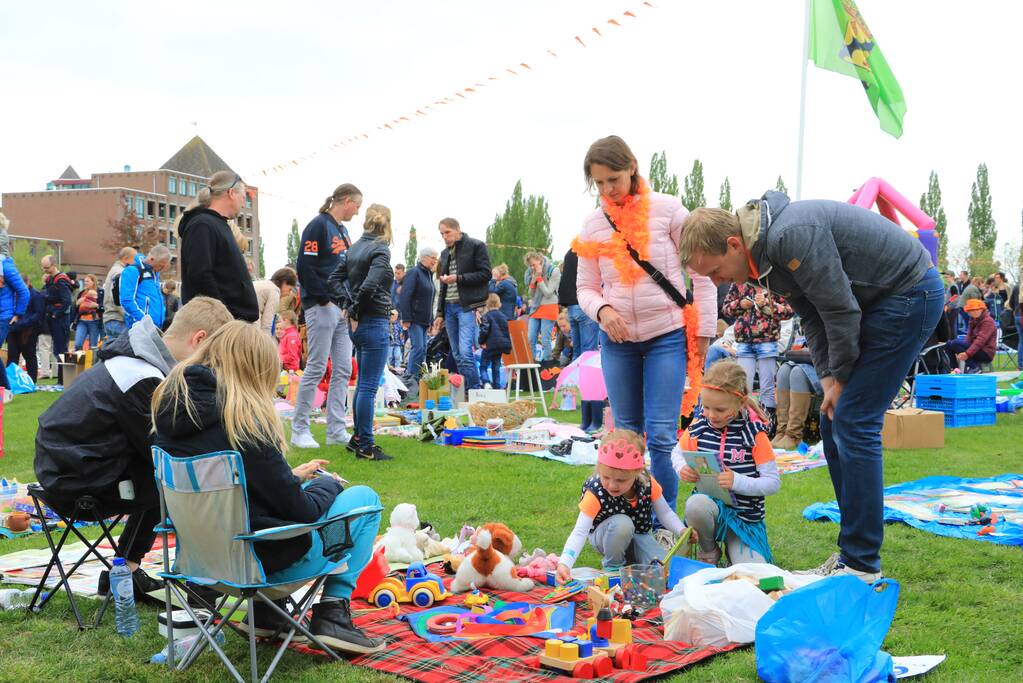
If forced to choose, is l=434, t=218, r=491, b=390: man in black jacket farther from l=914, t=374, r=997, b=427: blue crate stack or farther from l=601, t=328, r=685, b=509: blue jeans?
l=601, t=328, r=685, b=509: blue jeans

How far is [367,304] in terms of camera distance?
7480mm

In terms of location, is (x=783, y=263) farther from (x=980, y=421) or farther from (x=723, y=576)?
(x=980, y=421)

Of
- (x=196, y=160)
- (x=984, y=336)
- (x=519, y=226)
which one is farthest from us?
(x=196, y=160)

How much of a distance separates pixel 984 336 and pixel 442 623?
11773 mm

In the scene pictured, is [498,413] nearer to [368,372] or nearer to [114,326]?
[368,372]

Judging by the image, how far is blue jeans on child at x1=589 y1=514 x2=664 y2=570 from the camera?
4234mm

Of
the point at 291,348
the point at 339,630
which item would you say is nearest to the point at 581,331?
the point at 291,348

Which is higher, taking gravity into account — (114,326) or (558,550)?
(114,326)

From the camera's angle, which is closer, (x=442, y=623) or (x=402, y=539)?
(x=442, y=623)

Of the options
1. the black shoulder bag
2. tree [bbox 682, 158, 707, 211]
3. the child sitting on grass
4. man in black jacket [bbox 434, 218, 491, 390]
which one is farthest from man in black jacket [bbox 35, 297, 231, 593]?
tree [bbox 682, 158, 707, 211]

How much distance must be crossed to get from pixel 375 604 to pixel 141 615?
3.04 feet

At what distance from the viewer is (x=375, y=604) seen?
3842mm

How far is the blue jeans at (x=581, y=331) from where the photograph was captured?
1159 centimetres

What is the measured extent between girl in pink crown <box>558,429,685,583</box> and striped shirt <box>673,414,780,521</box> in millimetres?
313
